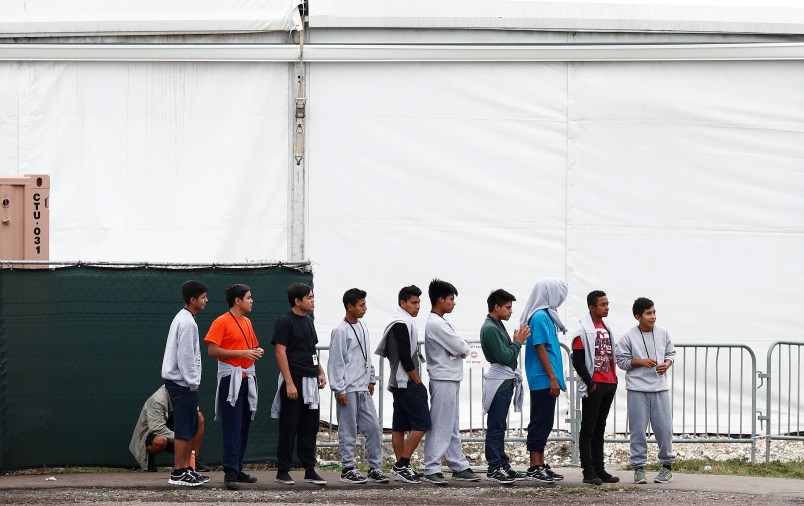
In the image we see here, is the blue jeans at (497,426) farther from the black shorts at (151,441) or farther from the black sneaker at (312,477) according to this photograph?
the black shorts at (151,441)

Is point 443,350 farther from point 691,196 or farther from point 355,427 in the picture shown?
point 691,196

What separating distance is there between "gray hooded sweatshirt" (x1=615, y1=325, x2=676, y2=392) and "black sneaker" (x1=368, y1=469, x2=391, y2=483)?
202cm

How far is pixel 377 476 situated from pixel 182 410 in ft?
5.23

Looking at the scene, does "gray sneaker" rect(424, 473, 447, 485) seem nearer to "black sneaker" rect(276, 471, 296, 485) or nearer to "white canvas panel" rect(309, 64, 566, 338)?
"black sneaker" rect(276, 471, 296, 485)

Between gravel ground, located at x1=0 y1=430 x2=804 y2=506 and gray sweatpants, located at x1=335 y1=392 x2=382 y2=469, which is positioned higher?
gray sweatpants, located at x1=335 y1=392 x2=382 y2=469

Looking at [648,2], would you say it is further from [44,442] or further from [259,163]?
[44,442]

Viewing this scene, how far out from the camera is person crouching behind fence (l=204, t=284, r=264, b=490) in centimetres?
949

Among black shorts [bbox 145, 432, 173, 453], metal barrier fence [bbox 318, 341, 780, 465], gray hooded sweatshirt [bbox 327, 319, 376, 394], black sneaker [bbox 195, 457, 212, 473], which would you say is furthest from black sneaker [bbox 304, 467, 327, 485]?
metal barrier fence [bbox 318, 341, 780, 465]

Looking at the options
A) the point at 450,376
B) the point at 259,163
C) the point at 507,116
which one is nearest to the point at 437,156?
the point at 507,116

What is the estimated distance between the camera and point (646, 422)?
10.1 m

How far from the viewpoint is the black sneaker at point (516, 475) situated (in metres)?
9.90

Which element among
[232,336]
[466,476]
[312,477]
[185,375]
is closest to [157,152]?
[232,336]

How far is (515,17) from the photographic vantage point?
1295 centimetres

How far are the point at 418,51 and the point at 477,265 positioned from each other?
2.22 m
